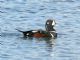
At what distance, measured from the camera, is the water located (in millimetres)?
17141

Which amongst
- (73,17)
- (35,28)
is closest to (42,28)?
(35,28)

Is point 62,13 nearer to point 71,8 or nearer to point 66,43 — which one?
point 71,8

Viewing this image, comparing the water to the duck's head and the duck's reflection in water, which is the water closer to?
the duck's reflection in water

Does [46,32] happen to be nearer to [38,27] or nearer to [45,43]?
[38,27]

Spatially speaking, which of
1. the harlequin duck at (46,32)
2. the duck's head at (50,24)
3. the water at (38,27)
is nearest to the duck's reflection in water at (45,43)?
the water at (38,27)

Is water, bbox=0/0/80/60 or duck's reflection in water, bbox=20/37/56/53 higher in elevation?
water, bbox=0/0/80/60

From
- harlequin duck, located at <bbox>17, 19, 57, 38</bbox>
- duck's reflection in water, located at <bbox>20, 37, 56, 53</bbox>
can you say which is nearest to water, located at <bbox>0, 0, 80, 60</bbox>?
duck's reflection in water, located at <bbox>20, 37, 56, 53</bbox>

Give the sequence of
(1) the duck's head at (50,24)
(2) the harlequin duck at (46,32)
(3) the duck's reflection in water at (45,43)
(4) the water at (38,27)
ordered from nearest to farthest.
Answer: (4) the water at (38,27) < (3) the duck's reflection in water at (45,43) < (2) the harlequin duck at (46,32) < (1) the duck's head at (50,24)

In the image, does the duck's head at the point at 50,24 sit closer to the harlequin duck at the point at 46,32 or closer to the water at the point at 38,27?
the harlequin duck at the point at 46,32

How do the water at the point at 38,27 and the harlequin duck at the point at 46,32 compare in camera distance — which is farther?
the harlequin duck at the point at 46,32

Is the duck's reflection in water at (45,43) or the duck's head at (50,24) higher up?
the duck's head at (50,24)

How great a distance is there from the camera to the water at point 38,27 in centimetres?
1714

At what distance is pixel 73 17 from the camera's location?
23344 millimetres

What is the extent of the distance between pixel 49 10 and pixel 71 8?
99cm
